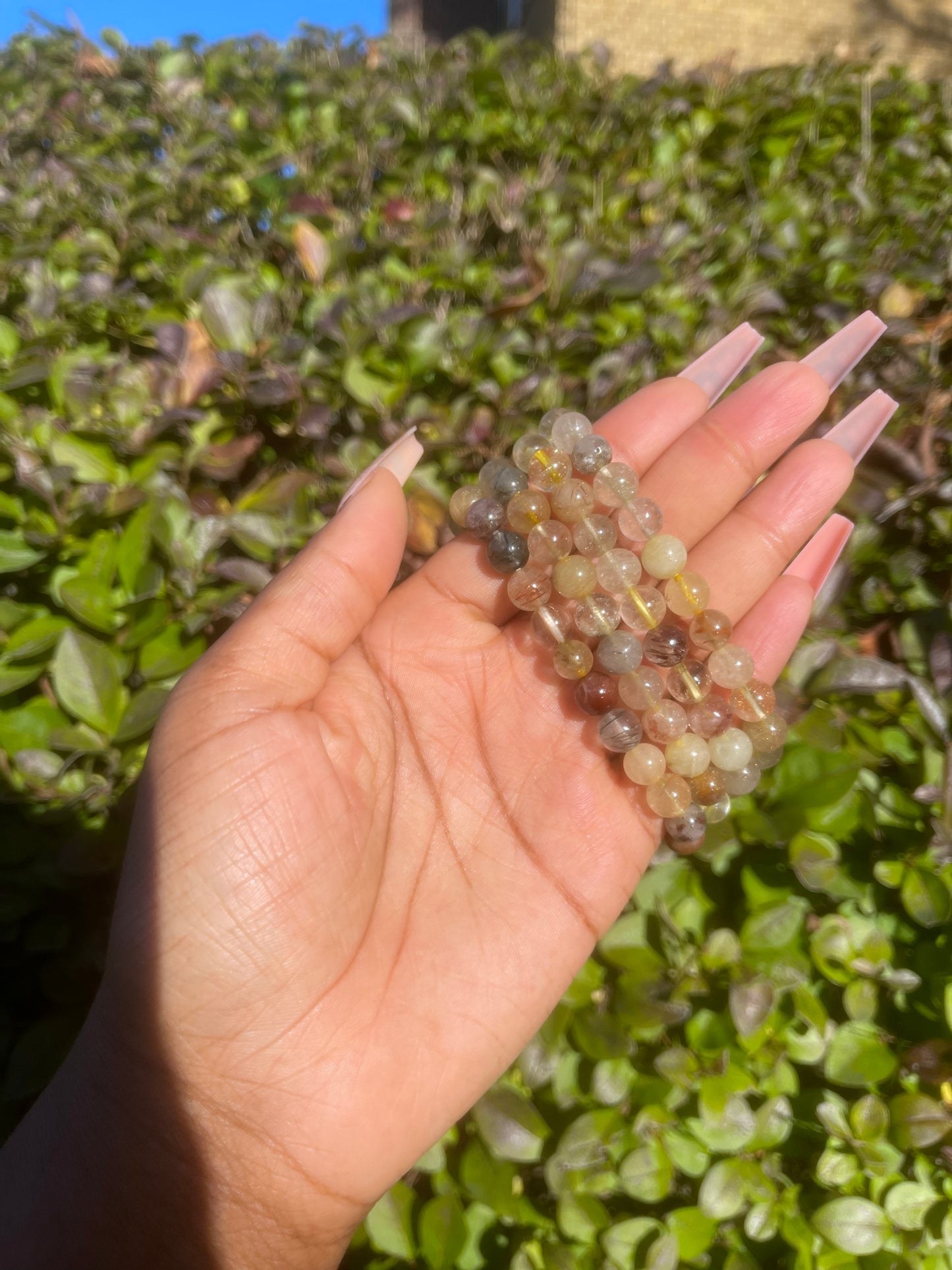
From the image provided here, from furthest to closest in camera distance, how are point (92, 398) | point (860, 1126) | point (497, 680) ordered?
point (92, 398) → point (497, 680) → point (860, 1126)

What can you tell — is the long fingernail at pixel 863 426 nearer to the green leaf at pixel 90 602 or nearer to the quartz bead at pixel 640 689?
the quartz bead at pixel 640 689

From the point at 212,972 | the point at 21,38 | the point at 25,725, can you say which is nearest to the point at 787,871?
the point at 212,972

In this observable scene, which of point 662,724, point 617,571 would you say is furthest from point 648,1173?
point 617,571

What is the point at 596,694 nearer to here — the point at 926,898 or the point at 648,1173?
the point at 926,898

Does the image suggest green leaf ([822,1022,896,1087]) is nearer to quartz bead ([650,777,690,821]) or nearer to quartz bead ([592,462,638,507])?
A: quartz bead ([650,777,690,821])

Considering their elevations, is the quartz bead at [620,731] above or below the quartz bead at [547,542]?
below

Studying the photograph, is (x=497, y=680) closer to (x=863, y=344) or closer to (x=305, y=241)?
(x=863, y=344)

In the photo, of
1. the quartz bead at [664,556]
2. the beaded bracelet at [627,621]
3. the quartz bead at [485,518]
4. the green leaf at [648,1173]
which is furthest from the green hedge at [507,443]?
the quartz bead at [664,556]
